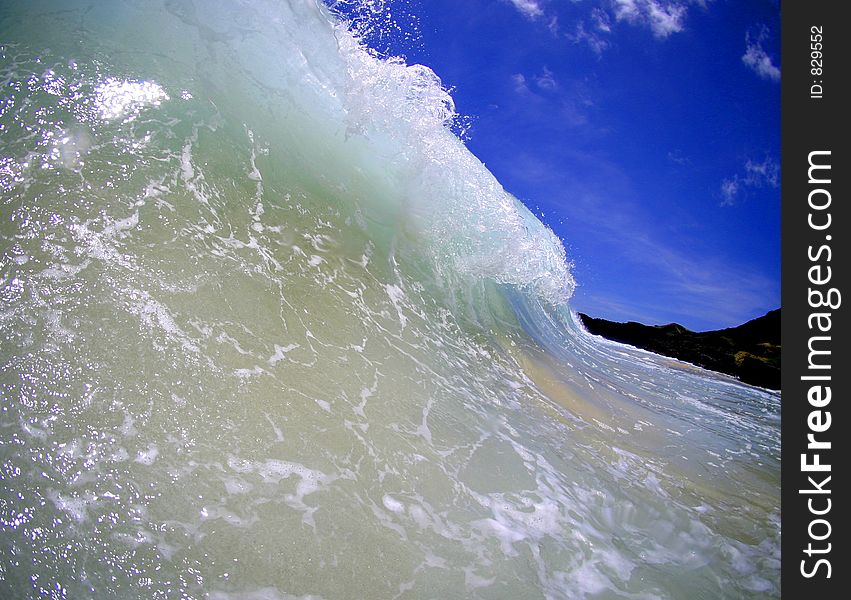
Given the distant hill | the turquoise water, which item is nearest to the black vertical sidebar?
the turquoise water

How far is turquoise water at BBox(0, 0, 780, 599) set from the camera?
207 centimetres

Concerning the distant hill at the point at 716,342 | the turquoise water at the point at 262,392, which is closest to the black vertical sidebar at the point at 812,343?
the turquoise water at the point at 262,392

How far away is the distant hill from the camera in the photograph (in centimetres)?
1883

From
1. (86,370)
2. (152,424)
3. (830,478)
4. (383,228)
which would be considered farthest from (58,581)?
(383,228)

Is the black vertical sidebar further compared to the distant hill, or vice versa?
the distant hill

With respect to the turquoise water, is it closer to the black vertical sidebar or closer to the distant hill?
the black vertical sidebar

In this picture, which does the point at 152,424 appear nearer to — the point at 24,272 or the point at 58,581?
the point at 58,581

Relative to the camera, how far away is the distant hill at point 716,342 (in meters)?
18.8

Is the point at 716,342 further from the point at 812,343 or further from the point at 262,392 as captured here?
the point at 262,392

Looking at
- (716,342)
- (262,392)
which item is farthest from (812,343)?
(716,342)

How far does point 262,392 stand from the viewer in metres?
2.89

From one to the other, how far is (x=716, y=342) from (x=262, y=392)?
1427 inches

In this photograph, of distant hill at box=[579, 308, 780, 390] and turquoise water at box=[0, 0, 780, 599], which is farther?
distant hill at box=[579, 308, 780, 390]

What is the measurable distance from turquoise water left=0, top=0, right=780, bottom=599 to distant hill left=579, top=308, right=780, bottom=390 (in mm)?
15049
